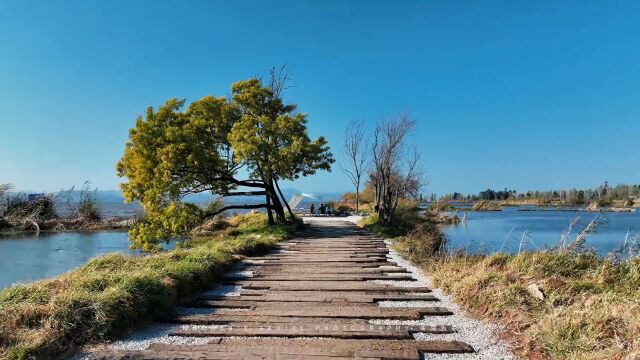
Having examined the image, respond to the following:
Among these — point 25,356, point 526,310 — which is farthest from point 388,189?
point 25,356

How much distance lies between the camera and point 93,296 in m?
5.11

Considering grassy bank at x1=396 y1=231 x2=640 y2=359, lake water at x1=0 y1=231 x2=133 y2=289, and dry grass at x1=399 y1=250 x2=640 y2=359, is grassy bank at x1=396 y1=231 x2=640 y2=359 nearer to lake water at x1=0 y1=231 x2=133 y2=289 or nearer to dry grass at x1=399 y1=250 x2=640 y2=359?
dry grass at x1=399 y1=250 x2=640 y2=359

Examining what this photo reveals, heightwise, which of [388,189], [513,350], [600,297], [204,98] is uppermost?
[204,98]

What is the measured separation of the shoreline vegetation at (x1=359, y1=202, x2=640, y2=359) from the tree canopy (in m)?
8.71

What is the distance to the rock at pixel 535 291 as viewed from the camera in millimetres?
5359

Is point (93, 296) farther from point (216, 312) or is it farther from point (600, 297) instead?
point (600, 297)

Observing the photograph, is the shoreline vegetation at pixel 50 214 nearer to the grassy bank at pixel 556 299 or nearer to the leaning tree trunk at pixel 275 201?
the leaning tree trunk at pixel 275 201

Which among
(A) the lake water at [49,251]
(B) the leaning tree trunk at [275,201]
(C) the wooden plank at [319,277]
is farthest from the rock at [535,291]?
(B) the leaning tree trunk at [275,201]

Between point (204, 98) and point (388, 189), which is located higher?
point (204, 98)

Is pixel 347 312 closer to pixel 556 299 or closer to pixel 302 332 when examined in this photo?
pixel 302 332

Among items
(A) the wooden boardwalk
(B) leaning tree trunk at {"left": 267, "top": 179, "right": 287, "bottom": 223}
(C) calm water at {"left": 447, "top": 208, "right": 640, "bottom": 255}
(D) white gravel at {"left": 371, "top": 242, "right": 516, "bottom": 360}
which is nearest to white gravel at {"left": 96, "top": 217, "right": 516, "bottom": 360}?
(D) white gravel at {"left": 371, "top": 242, "right": 516, "bottom": 360}

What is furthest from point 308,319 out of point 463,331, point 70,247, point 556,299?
point 70,247

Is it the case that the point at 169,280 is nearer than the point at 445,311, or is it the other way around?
the point at 445,311

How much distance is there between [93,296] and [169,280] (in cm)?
145
